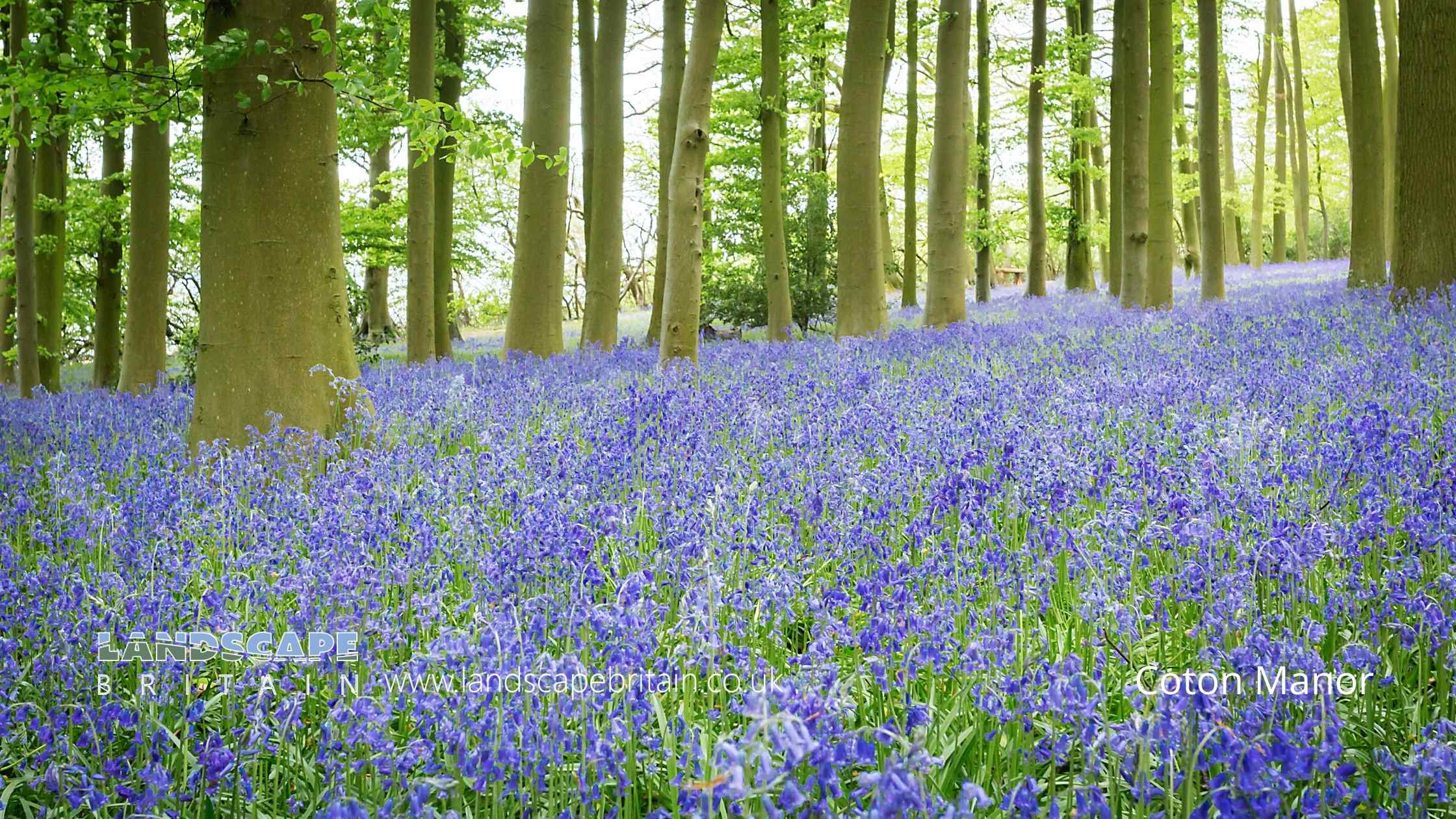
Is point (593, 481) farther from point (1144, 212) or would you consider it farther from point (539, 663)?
point (1144, 212)

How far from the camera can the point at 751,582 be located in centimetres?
307

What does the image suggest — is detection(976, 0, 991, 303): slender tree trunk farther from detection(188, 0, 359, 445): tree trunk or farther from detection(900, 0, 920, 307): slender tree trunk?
detection(188, 0, 359, 445): tree trunk

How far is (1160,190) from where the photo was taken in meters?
14.0

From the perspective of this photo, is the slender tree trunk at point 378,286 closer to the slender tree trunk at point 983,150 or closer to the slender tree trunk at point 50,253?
the slender tree trunk at point 50,253

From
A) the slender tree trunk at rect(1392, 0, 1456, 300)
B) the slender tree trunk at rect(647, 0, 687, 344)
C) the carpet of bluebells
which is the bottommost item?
the carpet of bluebells

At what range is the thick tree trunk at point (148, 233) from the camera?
10.9 meters

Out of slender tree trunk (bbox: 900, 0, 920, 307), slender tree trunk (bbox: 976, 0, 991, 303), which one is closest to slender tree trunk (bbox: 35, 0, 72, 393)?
slender tree trunk (bbox: 900, 0, 920, 307)

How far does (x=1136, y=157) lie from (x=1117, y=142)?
5.69 meters

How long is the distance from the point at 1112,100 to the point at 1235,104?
66.5 feet

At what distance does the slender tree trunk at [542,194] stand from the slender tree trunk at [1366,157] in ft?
33.2

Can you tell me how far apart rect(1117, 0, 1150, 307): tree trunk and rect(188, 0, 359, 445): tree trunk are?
37.6ft

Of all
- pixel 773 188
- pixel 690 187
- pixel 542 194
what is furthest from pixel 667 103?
pixel 690 187

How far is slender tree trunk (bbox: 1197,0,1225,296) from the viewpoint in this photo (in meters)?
14.6

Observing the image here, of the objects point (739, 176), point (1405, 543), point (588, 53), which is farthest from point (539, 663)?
point (739, 176)
